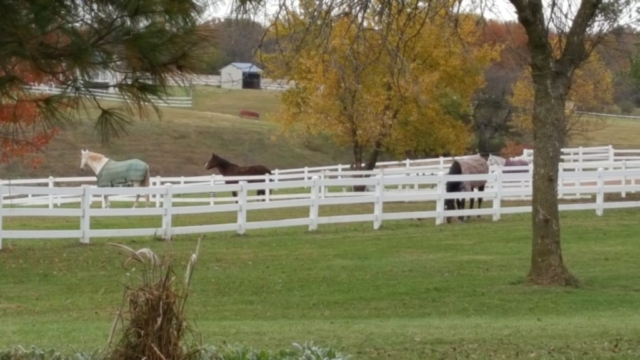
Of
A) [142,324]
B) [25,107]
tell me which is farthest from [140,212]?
[142,324]

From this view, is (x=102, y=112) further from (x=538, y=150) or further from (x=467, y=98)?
(x=467, y=98)

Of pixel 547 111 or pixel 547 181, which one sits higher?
pixel 547 111

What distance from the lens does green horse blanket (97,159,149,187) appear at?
100ft

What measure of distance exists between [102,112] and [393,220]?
18588 mm

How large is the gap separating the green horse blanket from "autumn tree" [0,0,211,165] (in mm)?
24139

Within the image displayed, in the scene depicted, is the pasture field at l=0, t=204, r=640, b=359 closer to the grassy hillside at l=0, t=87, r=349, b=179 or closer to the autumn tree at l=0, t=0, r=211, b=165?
the autumn tree at l=0, t=0, r=211, b=165

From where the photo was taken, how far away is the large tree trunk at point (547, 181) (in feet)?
47.2

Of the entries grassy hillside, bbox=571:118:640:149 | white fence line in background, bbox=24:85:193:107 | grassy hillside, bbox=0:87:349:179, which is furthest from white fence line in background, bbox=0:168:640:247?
grassy hillside, bbox=571:118:640:149

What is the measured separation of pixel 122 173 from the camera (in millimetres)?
30625

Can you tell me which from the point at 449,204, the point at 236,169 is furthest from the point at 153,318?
the point at 236,169

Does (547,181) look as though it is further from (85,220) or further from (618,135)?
(618,135)

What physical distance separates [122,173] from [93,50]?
25124 mm

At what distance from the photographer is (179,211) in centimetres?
2059

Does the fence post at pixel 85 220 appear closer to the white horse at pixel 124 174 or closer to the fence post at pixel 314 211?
the fence post at pixel 314 211
